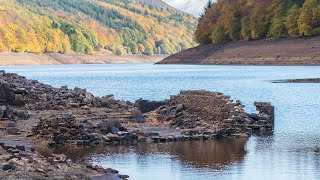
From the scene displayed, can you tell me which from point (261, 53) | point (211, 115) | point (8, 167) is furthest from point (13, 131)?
point (261, 53)

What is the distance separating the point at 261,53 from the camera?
144 m

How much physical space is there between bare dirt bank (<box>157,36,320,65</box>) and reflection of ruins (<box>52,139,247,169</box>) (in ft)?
312

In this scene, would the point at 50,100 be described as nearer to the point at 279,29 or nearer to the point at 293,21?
the point at 293,21

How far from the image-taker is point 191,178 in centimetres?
2336

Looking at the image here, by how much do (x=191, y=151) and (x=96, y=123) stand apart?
201 inches

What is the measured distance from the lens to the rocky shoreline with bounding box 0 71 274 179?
2292cm

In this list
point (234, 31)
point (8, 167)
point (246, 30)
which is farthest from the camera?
point (234, 31)

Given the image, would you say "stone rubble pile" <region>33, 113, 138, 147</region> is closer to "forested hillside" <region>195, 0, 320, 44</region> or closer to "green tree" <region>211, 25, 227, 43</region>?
"forested hillside" <region>195, 0, 320, 44</region>

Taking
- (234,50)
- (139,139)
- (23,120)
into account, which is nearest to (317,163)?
(139,139)

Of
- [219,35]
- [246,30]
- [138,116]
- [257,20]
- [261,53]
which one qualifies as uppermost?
[257,20]

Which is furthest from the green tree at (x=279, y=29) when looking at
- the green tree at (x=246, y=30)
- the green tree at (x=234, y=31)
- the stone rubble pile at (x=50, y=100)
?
the stone rubble pile at (x=50, y=100)

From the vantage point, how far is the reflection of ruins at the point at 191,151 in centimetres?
2681

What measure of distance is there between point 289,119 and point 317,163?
17117mm

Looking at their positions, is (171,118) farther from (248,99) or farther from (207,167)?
(248,99)
